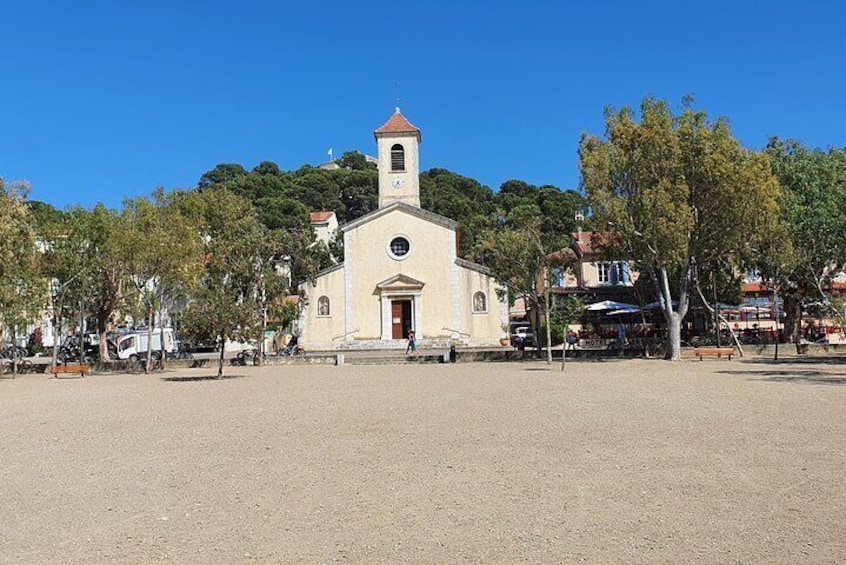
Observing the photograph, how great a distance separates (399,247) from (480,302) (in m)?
6.04

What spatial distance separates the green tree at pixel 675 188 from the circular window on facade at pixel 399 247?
687 inches

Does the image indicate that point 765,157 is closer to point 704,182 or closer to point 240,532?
point 704,182

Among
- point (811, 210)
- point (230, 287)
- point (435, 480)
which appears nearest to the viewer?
point (435, 480)

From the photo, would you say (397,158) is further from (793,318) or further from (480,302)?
(793,318)

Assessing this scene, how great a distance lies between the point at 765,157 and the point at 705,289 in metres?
13.3

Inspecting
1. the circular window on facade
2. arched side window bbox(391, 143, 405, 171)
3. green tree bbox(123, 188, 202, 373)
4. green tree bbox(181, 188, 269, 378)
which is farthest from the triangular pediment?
green tree bbox(181, 188, 269, 378)

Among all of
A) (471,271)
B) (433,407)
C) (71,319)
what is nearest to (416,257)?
(471,271)

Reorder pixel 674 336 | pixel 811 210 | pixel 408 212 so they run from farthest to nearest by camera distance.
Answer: pixel 408 212, pixel 674 336, pixel 811 210

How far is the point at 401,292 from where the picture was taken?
144 feet

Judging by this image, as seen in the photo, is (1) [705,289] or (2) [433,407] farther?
(1) [705,289]

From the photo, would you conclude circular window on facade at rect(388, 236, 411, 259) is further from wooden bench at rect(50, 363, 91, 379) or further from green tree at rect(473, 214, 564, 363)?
wooden bench at rect(50, 363, 91, 379)

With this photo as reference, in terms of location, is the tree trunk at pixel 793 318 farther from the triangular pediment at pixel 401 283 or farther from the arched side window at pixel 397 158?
the arched side window at pixel 397 158

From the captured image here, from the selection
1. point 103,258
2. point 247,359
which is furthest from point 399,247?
point 103,258

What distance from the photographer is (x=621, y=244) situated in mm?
29469
